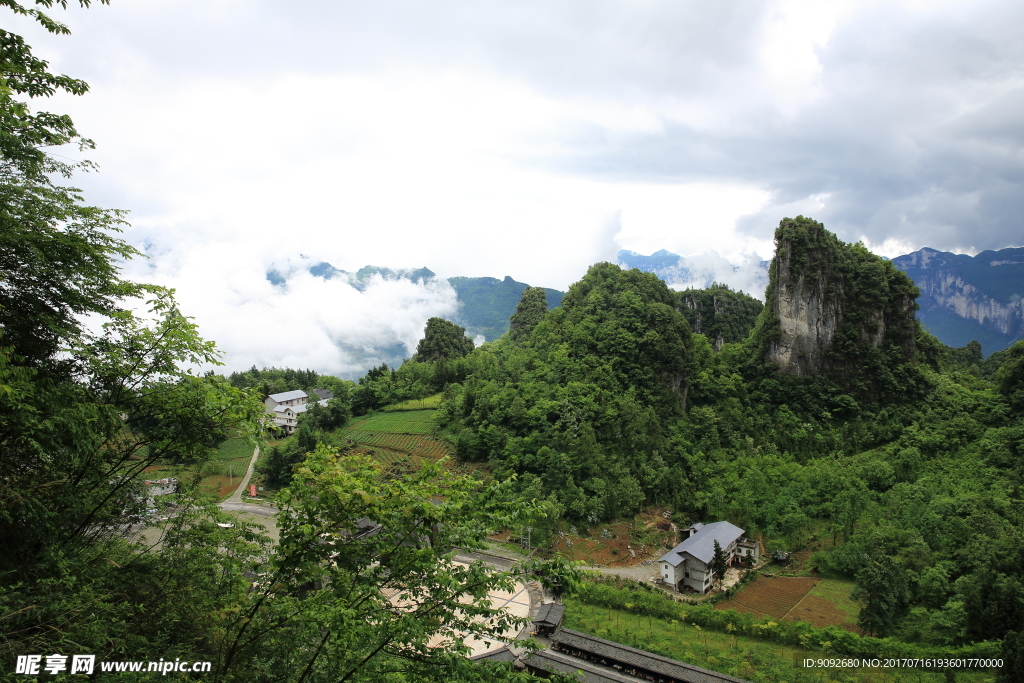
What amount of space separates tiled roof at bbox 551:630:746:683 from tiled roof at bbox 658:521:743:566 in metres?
8.17

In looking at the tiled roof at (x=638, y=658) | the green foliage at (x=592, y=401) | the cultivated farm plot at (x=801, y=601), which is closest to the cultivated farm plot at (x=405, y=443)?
the green foliage at (x=592, y=401)

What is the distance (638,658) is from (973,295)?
3723 inches

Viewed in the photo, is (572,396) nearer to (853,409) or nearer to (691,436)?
(691,436)

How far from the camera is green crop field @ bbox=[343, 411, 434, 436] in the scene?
43625 mm

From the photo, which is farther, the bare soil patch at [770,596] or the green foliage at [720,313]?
the green foliage at [720,313]

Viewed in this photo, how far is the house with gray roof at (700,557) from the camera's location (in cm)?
2716

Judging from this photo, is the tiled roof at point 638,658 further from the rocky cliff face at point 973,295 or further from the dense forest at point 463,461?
the rocky cliff face at point 973,295

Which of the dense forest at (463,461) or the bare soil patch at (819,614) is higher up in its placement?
the dense forest at (463,461)

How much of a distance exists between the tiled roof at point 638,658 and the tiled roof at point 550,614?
68cm

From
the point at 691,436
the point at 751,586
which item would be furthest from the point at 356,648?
the point at 691,436

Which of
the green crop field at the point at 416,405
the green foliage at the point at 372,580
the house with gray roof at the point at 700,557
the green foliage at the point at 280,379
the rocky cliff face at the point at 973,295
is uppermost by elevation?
the rocky cliff face at the point at 973,295

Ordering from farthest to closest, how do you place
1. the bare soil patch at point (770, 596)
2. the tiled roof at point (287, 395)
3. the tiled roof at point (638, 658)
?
the tiled roof at point (287, 395) < the bare soil patch at point (770, 596) < the tiled roof at point (638, 658)

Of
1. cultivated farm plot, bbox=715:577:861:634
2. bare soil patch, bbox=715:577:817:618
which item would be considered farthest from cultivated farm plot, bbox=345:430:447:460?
cultivated farm plot, bbox=715:577:861:634

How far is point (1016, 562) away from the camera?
65.1ft
